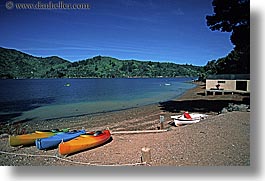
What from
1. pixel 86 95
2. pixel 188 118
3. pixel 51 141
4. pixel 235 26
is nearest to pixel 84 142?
pixel 51 141

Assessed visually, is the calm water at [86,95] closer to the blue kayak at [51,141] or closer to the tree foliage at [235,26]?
the blue kayak at [51,141]

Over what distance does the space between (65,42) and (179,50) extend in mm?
1455

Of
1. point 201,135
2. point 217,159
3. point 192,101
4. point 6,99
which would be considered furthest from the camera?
point 192,101

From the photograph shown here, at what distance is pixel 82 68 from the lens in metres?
3.48

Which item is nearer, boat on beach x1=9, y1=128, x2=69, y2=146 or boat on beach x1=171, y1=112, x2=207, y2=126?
boat on beach x1=9, y1=128, x2=69, y2=146

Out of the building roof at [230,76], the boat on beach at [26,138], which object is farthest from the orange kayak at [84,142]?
the building roof at [230,76]

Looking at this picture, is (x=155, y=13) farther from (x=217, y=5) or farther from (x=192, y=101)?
(x=192, y=101)

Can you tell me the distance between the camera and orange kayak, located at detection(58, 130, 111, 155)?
295 centimetres

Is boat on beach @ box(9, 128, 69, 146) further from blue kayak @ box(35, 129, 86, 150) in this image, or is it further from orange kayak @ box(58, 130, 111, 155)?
orange kayak @ box(58, 130, 111, 155)

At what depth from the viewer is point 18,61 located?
10.2 ft

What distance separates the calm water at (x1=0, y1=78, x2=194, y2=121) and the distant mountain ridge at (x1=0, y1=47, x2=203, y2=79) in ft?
0.58

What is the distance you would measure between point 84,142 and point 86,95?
187cm

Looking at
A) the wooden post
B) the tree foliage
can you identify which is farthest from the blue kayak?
the tree foliage

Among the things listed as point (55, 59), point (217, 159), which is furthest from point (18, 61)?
point (217, 159)
